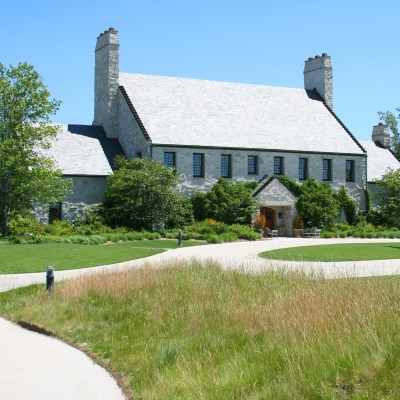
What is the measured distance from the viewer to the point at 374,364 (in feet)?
21.3

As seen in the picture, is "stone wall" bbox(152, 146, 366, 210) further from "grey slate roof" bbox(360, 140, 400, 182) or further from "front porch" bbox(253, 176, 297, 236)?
"grey slate roof" bbox(360, 140, 400, 182)

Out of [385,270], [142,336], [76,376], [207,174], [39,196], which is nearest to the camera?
[76,376]

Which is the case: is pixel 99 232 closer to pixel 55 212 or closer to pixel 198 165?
pixel 55 212

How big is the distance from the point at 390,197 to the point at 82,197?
22.4 meters

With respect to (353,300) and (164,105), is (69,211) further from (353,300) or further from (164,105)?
(353,300)

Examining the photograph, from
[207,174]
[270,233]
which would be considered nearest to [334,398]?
[270,233]

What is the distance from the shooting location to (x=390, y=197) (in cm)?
4553

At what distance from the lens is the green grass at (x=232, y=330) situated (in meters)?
6.70

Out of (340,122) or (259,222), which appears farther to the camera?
(340,122)

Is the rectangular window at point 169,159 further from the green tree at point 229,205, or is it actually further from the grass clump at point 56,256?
the grass clump at point 56,256

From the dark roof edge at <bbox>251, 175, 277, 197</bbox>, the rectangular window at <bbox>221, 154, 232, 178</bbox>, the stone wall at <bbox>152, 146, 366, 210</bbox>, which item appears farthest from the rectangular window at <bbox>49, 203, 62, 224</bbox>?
the dark roof edge at <bbox>251, 175, 277, 197</bbox>

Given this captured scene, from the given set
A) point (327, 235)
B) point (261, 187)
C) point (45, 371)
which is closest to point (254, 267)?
point (45, 371)

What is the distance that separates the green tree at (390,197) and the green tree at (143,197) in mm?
16819

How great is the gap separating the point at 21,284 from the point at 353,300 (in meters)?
9.71
